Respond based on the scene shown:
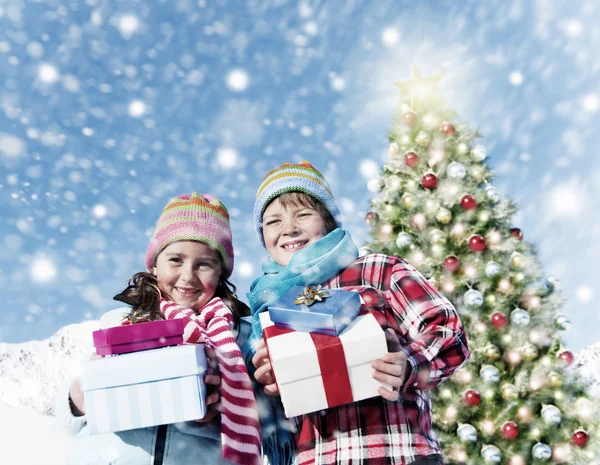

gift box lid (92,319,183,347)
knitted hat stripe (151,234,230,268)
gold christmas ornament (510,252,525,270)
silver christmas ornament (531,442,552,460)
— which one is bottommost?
silver christmas ornament (531,442,552,460)

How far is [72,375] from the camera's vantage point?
4.81ft

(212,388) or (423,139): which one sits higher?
(423,139)

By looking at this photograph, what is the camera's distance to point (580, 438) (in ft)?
10.8

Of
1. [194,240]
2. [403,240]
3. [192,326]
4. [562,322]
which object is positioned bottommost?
[192,326]

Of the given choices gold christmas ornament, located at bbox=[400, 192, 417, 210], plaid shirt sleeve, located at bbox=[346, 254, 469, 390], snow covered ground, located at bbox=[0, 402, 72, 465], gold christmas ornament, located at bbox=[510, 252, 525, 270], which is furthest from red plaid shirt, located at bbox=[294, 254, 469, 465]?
snow covered ground, located at bbox=[0, 402, 72, 465]

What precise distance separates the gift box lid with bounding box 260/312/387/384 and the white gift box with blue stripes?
210 millimetres

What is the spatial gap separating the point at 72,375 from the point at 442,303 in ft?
3.73

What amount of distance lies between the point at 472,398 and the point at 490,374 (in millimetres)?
211

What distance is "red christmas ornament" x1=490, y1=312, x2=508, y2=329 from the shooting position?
136 inches

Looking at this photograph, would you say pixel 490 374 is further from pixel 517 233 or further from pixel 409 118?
pixel 409 118

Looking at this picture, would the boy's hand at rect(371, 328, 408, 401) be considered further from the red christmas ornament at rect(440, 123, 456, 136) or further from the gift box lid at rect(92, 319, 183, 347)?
the red christmas ornament at rect(440, 123, 456, 136)

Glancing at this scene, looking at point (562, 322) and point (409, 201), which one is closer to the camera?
point (562, 322)

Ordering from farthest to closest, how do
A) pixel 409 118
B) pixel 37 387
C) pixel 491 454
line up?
pixel 37 387 → pixel 409 118 → pixel 491 454

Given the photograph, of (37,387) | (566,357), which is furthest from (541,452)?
(37,387)
